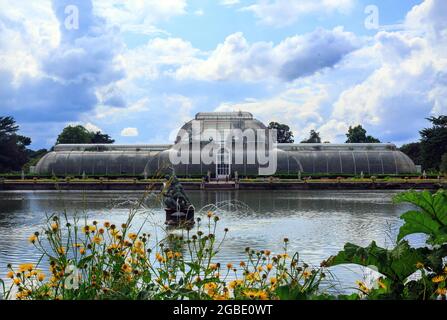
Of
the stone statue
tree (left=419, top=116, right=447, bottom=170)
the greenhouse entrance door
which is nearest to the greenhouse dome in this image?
the greenhouse entrance door

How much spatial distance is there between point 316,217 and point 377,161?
136 feet

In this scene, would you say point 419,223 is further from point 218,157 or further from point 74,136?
point 74,136

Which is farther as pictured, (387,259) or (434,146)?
(434,146)

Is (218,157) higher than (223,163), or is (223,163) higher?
(218,157)

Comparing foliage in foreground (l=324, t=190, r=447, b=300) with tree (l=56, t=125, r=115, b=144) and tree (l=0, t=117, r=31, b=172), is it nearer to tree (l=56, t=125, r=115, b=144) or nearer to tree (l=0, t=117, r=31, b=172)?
tree (l=0, t=117, r=31, b=172)

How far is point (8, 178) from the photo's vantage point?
5566 cm

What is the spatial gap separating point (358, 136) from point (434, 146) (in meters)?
24.8

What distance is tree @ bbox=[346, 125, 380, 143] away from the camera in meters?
89.2

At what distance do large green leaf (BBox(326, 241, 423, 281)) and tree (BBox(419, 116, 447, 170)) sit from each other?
62.6 m

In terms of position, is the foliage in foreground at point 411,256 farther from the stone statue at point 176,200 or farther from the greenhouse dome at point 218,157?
the greenhouse dome at point 218,157

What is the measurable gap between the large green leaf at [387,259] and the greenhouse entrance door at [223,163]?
55208 mm

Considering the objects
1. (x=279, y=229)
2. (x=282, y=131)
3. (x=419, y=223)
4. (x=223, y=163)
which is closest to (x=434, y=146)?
(x=223, y=163)

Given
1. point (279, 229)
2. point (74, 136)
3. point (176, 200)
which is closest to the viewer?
point (279, 229)

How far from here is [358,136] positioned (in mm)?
89438
